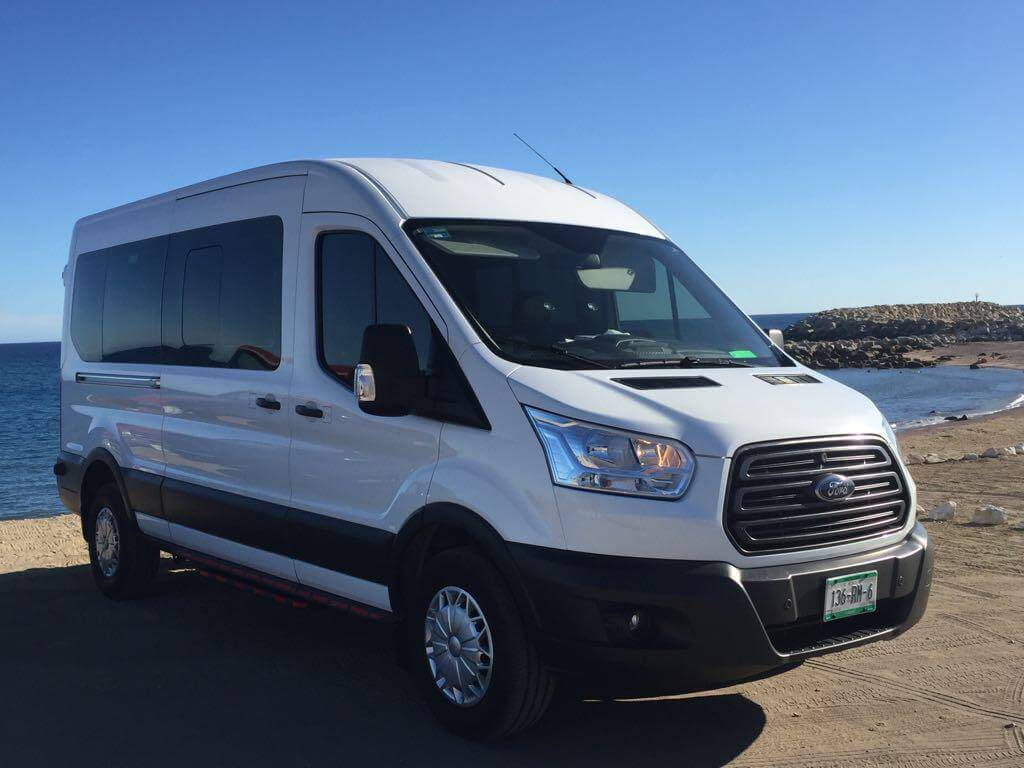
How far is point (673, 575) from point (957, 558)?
16.0 ft

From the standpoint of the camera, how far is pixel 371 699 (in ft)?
16.6

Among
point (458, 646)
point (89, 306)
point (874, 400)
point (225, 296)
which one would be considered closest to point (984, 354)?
point (874, 400)

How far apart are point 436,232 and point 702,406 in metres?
1.60

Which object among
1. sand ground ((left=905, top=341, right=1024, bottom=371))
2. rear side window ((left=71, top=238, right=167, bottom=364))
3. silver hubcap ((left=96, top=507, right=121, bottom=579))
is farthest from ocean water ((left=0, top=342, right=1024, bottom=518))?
silver hubcap ((left=96, top=507, right=121, bottom=579))

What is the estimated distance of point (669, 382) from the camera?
4.39m

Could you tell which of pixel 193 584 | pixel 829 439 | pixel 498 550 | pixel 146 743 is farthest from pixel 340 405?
pixel 193 584

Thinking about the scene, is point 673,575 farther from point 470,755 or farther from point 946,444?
point 946,444

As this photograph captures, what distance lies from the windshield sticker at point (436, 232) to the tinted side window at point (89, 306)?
381cm

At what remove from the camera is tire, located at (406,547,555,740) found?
164 inches

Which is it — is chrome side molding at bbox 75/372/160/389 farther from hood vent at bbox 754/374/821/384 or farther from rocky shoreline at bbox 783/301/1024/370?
rocky shoreline at bbox 783/301/1024/370

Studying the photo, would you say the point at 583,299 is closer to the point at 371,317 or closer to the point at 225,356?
the point at 371,317

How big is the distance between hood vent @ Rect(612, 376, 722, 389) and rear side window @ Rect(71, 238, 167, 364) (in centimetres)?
373

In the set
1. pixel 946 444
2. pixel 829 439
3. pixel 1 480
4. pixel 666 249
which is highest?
pixel 666 249

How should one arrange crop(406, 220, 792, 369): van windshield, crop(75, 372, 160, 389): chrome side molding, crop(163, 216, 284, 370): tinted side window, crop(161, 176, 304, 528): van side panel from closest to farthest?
crop(406, 220, 792, 369): van windshield
crop(161, 176, 304, 528): van side panel
crop(163, 216, 284, 370): tinted side window
crop(75, 372, 160, 389): chrome side molding
